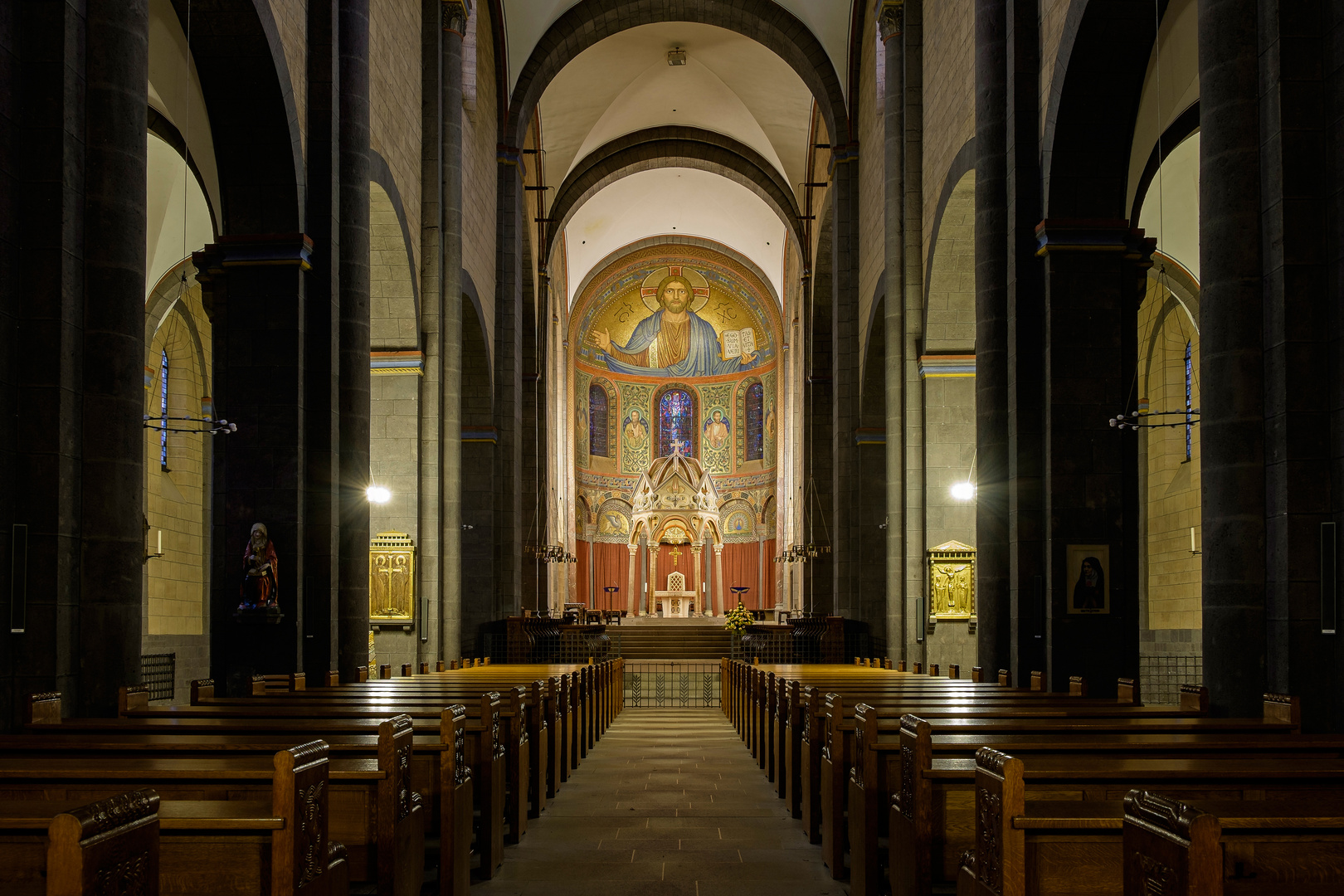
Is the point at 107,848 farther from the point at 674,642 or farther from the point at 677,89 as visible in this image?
the point at 677,89

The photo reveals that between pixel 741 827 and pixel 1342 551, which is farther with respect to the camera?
pixel 741 827

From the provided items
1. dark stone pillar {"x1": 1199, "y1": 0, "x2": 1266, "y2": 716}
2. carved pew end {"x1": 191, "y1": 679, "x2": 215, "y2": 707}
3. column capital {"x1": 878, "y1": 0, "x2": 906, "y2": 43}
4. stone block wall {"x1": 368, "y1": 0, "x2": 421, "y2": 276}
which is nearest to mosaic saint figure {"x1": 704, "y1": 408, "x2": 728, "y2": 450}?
column capital {"x1": 878, "y1": 0, "x2": 906, "y2": 43}

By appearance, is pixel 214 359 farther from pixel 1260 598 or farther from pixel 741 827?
pixel 1260 598

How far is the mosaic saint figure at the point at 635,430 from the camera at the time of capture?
4181 cm

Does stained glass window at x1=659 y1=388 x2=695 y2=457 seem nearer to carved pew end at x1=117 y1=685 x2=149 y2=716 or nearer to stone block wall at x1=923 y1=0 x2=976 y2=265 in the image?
stone block wall at x1=923 y1=0 x2=976 y2=265

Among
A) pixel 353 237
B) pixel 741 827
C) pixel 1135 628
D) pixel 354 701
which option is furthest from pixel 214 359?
pixel 1135 628

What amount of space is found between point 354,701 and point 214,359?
15.5 ft

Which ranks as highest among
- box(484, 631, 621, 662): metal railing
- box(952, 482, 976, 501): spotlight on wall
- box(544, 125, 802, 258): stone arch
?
box(544, 125, 802, 258): stone arch

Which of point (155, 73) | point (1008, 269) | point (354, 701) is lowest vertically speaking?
point (354, 701)

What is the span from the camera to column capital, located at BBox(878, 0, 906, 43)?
683 inches

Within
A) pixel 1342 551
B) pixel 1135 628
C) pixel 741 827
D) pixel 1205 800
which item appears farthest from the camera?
pixel 1135 628

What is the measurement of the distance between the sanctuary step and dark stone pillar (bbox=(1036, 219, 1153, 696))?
16.7 m

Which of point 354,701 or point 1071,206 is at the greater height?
point 1071,206

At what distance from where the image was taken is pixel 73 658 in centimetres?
664
